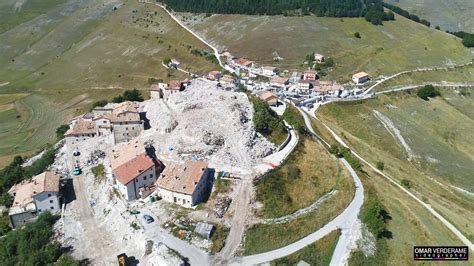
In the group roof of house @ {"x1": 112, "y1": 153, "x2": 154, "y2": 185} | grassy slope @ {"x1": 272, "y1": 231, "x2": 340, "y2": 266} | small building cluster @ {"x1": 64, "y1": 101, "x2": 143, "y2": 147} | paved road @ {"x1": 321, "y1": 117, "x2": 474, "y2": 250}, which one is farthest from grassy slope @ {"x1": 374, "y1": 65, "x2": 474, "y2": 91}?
roof of house @ {"x1": 112, "y1": 153, "x2": 154, "y2": 185}

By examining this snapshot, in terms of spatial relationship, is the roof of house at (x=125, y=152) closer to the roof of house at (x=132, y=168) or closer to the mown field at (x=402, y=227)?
the roof of house at (x=132, y=168)

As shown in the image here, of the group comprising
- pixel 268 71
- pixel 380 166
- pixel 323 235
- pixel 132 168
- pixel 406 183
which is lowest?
pixel 406 183

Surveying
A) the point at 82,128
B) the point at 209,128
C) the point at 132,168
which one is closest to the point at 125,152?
the point at 132,168

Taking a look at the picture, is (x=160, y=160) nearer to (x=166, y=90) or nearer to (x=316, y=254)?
(x=166, y=90)

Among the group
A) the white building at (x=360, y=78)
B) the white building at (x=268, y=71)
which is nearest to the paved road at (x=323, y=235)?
the white building at (x=360, y=78)

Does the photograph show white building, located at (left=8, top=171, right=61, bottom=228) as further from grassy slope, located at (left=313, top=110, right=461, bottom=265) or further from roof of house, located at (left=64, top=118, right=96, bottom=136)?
grassy slope, located at (left=313, top=110, right=461, bottom=265)
